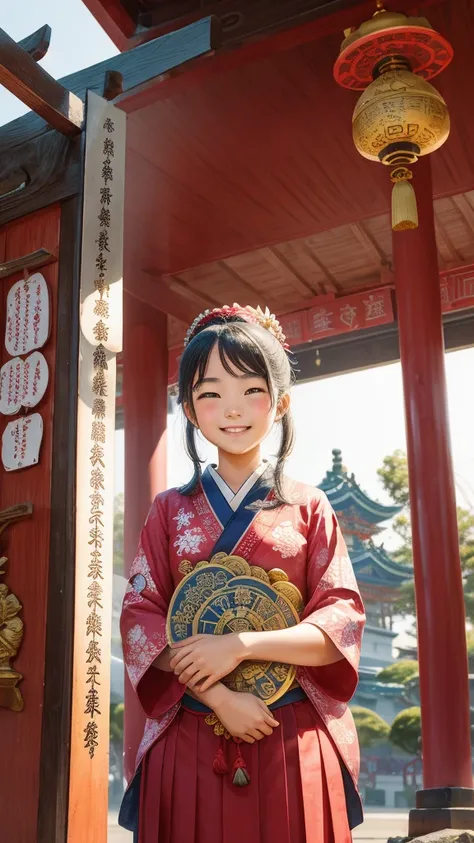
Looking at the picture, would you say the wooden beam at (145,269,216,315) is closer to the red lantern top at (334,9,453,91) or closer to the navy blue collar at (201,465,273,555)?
the red lantern top at (334,9,453,91)

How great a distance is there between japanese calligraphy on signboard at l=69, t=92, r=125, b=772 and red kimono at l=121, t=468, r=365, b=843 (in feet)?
1.17

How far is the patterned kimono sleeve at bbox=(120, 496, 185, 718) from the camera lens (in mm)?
2160

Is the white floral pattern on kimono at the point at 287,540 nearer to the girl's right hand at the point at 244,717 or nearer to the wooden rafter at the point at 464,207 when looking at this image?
the girl's right hand at the point at 244,717

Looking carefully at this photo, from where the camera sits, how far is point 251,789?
205 centimetres

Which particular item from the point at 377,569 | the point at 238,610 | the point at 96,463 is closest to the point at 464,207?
the point at 96,463

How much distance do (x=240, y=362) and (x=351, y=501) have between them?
19099 mm

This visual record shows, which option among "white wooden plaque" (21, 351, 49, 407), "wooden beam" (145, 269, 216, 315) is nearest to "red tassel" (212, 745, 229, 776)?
"white wooden plaque" (21, 351, 49, 407)

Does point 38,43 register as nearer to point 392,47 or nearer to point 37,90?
point 37,90

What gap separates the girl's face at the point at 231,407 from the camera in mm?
2377

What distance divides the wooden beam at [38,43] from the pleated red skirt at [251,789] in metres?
2.28

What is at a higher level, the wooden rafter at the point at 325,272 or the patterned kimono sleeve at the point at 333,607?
the wooden rafter at the point at 325,272

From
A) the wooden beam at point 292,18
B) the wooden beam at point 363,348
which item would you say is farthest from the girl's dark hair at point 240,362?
the wooden beam at point 363,348

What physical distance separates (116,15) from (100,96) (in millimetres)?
2286

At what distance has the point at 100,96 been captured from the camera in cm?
310
